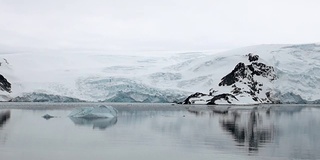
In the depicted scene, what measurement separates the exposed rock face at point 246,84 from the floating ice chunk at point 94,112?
1566 inches

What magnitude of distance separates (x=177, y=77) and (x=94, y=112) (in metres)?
50.6

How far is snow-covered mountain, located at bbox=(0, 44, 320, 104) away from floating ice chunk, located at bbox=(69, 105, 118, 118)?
35296 mm

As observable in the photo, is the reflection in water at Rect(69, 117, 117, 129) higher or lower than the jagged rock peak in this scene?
lower

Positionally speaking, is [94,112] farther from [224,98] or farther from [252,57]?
[252,57]

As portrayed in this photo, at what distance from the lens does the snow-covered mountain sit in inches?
2852

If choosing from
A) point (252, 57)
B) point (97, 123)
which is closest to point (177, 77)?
point (252, 57)

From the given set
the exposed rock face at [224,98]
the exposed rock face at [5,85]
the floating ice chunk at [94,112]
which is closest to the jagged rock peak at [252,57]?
the exposed rock face at [224,98]

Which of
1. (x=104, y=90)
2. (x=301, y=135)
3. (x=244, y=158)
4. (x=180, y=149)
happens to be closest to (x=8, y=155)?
(x=180, y=149)

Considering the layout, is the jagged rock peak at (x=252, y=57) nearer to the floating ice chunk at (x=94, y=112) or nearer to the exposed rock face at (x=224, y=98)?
the exposed rock face at (x=224, y=98)

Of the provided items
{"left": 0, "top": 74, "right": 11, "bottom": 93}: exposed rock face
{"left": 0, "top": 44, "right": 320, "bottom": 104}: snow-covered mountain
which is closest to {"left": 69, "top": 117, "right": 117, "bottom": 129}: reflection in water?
{"left": 0, "top": 44, "right": 320, "bottom": 104}: snow-covered mountain

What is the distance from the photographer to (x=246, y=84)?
84.1 metres

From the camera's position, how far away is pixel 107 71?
84.4 meters

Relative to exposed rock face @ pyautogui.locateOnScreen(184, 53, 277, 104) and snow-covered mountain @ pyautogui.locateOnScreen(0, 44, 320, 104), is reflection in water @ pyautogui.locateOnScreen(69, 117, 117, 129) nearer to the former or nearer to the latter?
snow-covered mountain @ pyautogui.locateOnScreen(0, 44, 320, 104)

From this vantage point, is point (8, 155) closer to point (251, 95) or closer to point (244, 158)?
point (244, 158)
